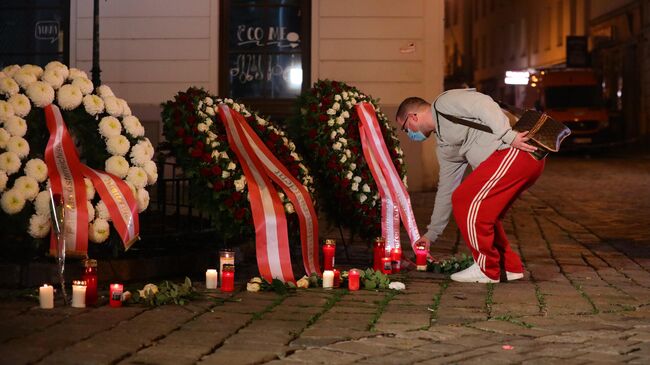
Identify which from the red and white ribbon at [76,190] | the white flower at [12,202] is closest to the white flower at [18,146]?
the red and white ribbon at [76,190]

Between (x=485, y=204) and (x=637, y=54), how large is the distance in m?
34.8

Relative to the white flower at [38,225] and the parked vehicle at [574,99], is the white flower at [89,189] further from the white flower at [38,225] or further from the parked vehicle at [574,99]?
the parked vehicle at [574,99]

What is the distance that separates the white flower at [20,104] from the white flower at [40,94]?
0.06m

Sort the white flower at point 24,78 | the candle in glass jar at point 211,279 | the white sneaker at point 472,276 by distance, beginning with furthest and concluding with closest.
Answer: the white sneaker at point 472,276 → the white flower at point 24,78 → the candle in glass jar at point 211,279

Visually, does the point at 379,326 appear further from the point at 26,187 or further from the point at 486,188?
the point at 26,187

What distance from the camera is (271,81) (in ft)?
58.8

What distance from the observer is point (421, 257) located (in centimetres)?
891

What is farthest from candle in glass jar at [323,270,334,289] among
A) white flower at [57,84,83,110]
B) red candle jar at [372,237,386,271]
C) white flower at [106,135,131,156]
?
white flower at [57,84,83,110]

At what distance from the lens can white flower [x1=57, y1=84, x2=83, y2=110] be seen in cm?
800

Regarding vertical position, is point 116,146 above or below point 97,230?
above

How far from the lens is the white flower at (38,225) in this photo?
24.9 feet

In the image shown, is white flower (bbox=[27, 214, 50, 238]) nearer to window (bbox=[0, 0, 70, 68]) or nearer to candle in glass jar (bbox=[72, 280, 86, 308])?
candle in glass jar (bbox=[72, 280, 86, 308])

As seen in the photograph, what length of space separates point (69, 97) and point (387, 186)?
2.66 meters

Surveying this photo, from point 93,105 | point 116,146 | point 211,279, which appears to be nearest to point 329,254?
point 211,279
